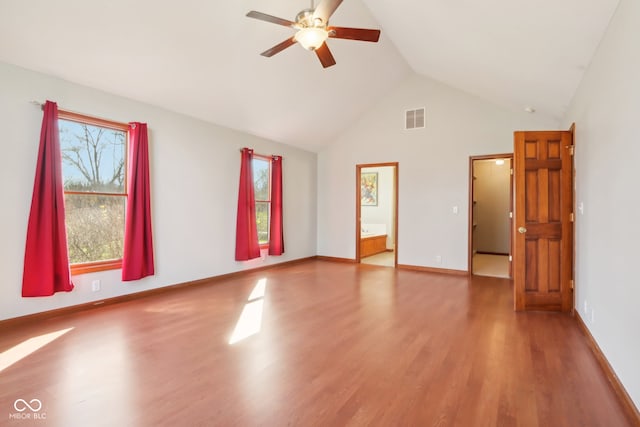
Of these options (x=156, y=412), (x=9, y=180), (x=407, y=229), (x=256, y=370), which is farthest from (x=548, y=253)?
(x=9, y=180)

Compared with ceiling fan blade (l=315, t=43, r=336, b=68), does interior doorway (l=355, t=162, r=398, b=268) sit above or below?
below

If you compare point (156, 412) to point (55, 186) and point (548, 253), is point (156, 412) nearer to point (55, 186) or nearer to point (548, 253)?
point (55, 186)

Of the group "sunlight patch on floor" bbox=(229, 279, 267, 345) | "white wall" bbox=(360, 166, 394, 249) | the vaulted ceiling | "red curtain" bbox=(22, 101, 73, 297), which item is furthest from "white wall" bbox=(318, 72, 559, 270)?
"red curtain" bbox=(22, 101, 73, 297)

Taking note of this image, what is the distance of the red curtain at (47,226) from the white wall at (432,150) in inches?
203

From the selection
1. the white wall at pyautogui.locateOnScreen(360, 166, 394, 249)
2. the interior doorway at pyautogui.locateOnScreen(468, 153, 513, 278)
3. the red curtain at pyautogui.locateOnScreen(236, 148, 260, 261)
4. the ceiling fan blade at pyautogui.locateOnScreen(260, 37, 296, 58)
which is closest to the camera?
the ceiling fan blade at pyautogui.locateOnScreen(260, 37, 296, 58)

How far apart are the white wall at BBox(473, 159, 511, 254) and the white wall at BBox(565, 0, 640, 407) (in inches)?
216

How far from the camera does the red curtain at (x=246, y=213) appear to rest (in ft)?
18.8

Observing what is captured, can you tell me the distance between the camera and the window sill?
3.78m

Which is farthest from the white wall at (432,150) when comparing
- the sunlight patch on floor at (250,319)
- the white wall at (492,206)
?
the sunlight patch on floor at (250,319)

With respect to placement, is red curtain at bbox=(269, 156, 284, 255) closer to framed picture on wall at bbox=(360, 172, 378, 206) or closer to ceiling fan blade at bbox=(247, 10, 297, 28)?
framed picture on wall at bbox=(360, 172, 378, 206)

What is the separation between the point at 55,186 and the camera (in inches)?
137

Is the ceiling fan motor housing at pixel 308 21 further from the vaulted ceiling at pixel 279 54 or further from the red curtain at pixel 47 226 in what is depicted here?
the red curtain at pixel 47 226

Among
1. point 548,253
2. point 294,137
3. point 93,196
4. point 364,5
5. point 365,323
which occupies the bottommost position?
point 365,323

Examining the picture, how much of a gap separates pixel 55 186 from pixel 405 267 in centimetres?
559
